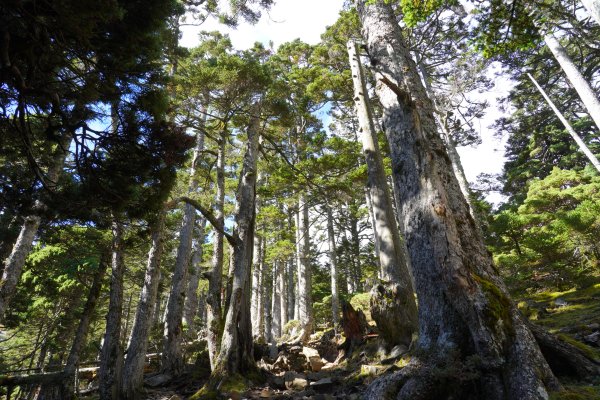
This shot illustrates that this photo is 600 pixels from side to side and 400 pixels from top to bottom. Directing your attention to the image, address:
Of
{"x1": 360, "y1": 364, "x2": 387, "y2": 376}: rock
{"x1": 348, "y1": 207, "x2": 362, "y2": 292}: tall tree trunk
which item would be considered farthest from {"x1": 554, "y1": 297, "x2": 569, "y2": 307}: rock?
{"x1": 348, "y1": 207, "x2": 362, "y2": 292}: tall tree trunk

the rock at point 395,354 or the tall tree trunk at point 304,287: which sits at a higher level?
the tall tree trunk at point 304,287

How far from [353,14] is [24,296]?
20335 mm

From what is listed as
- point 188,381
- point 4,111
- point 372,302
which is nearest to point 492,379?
point 372,302

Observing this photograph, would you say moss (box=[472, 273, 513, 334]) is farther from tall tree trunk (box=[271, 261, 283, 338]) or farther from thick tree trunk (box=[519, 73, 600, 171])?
thick tree trunk (box=[519, 73, 600, 171])

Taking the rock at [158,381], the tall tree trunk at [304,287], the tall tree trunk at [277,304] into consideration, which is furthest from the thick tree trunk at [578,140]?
the rock at [158,381]

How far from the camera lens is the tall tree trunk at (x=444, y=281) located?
2609 millimetres

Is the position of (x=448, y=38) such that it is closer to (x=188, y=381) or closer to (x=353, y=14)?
(x=353, y=14)

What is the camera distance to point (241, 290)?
6.74 meters

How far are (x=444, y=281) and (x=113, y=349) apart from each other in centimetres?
679

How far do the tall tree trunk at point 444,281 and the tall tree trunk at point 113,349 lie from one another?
5.36 meters

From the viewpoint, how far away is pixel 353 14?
1334 centimetres

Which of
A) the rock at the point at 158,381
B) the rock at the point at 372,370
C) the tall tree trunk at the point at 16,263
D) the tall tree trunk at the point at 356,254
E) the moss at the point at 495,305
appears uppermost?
the tall tree trunk at the point at 356,254

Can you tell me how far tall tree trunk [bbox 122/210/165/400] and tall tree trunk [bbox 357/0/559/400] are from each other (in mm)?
4786

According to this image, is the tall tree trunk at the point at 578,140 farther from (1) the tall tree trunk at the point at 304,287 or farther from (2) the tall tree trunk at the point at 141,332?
(2) the tall tree trunk at the point at 141,332
